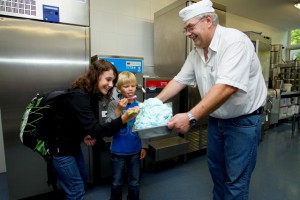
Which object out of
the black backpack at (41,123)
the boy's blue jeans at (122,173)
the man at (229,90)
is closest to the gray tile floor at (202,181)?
the boy's blue jeans at (122,173)

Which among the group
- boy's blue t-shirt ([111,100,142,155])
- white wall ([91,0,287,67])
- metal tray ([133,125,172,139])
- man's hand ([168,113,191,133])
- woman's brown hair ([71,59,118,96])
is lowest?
boy's blue t-shirt ([111,100,142,155])

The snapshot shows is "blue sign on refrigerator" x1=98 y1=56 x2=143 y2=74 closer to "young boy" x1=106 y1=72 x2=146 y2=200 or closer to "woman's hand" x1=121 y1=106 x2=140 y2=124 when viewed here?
"young boy" x1=106 y1=72 x2=146 y2=200

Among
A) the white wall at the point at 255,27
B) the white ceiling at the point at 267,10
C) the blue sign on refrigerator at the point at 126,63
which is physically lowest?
the blue sign on refrigerator at the point at 126,63

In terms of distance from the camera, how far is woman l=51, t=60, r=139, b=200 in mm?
1162

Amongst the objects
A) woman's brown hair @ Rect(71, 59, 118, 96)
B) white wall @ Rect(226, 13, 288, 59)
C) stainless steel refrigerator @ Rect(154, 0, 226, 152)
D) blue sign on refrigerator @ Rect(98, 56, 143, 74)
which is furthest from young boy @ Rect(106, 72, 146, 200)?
white wall @ Rect(226, 13, 288, 59)

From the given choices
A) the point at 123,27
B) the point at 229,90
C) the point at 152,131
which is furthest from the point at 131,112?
the point at 123,27

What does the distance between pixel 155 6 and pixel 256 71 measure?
2419mm

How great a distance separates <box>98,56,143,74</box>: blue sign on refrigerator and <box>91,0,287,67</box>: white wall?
2.26 feet

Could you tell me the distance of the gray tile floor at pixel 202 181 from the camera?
1979 mm

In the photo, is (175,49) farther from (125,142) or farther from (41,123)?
(41,123)

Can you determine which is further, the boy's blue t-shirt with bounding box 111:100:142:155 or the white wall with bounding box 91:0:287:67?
the white wall with bounding box 91:0:287:67

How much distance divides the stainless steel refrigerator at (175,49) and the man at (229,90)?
1393 millimetres

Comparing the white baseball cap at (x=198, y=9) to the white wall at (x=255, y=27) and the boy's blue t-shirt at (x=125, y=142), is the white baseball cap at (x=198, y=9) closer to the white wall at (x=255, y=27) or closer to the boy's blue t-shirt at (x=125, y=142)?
the boy's blue t-shirt at (x=125, y=142)

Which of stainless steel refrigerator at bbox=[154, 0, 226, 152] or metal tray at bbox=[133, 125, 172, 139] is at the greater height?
stainless steel refrigerator at bbox=[154, 0, 226, 152]
